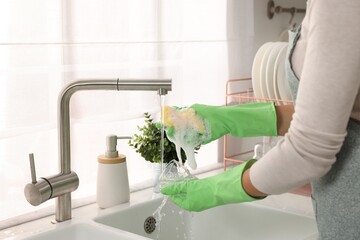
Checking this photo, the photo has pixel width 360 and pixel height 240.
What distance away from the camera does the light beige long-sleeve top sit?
78 cm

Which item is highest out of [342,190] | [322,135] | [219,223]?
[322,135]

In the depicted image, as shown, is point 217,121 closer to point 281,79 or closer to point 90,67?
point 90,67

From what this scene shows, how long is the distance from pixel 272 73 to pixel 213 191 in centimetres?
93

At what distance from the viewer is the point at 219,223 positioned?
1.66 metres

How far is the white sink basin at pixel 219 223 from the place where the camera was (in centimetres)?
151

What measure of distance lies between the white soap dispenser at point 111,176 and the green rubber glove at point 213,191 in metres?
0.41

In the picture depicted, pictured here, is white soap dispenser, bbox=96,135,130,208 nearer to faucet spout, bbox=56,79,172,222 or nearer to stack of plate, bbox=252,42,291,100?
faucet spout, bbox=56,79,172,222

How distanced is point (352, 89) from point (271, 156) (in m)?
0.16

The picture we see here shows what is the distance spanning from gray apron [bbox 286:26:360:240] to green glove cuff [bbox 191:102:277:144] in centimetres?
18

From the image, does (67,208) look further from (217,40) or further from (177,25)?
(217,40)

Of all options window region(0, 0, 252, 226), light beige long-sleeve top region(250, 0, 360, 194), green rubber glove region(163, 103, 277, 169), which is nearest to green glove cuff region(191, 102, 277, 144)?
green rubber glove region(163, 103, 277, 169)

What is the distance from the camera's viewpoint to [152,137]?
1.61m

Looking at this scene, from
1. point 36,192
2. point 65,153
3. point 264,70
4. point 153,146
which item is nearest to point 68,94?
point 65,153

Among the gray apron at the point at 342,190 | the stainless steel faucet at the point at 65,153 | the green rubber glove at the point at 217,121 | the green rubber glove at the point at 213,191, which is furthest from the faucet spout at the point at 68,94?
the gray apron at the point at 342,190
